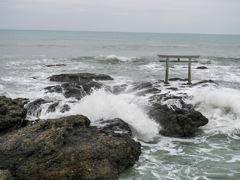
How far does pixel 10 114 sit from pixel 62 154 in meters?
2.80

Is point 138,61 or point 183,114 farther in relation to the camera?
point 138,61

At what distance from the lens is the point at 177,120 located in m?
9.36

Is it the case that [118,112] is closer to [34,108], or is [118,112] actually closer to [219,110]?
[34,108]

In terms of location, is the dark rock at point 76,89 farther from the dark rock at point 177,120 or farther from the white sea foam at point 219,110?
the white sea foam at point 219,110

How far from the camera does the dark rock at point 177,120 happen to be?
9195 millimetres

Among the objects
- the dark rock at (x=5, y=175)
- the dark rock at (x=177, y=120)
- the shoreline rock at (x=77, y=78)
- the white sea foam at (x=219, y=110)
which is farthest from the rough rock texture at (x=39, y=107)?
the shoreline rock at (x=77, y=78)

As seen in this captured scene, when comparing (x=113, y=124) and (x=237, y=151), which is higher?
(x=113, y=124)

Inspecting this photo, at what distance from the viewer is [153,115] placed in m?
9.70

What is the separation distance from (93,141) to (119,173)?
869mm

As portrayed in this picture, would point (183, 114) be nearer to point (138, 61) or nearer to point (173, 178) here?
point (173, 178)

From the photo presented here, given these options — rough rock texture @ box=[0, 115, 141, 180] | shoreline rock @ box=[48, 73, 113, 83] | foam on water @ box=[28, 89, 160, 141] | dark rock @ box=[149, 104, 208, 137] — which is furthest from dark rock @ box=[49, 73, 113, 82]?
rough rock texture @ box=[0, 115, 141, 180]

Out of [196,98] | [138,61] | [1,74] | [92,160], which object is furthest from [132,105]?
[138,61]

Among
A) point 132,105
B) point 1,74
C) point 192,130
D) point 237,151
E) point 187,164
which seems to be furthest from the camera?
point 1,74

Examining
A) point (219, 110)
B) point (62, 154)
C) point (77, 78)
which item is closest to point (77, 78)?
point (77, 78)
